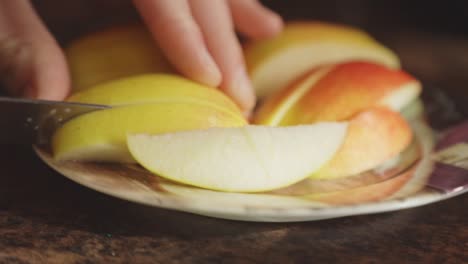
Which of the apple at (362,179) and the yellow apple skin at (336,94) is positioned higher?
the yellow apple skin at (336,94)

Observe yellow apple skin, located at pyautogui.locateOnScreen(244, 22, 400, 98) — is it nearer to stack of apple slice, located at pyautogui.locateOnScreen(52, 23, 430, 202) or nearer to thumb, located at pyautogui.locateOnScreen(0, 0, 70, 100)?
stack of apple slice, located at pyautogui.locateOnScreen(52, 23, 430, 202)

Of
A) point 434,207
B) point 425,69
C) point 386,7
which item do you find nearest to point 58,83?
point 434,207

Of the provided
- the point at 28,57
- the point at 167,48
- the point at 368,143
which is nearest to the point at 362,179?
the point at 368,143

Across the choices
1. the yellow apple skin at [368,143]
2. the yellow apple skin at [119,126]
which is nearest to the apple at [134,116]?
the yellow apple skin at [119,126]

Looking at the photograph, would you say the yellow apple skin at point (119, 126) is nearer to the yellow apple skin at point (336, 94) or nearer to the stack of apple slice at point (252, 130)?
the stack of apple slice at point (252, 130)

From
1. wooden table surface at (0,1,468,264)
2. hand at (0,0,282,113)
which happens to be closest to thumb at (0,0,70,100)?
hand at (0,0,282,113)

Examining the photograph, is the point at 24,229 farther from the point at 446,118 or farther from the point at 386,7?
the point at 386,7
